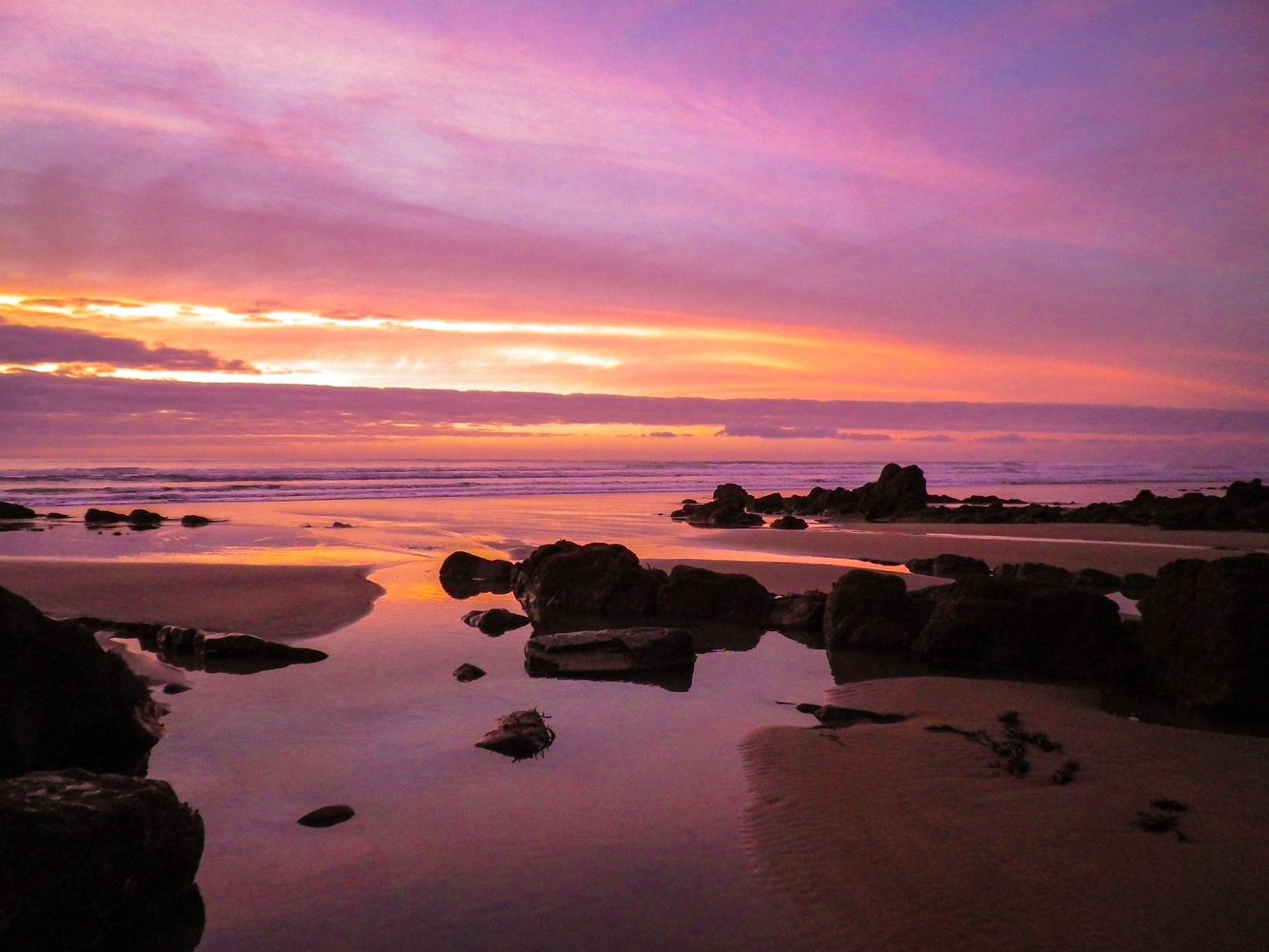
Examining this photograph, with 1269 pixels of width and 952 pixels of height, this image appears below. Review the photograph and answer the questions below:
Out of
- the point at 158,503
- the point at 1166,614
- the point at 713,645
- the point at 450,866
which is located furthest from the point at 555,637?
the point at 158,503

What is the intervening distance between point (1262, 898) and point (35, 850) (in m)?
6.38

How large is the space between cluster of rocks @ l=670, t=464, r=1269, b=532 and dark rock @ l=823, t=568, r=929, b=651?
1857 centimetres

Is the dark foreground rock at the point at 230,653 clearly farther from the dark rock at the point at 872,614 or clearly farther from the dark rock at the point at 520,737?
the dark rock at the point at 872,614

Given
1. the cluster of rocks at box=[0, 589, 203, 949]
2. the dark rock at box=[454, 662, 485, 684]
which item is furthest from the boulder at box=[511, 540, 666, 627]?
the cluster of rocks at box=[0, 589, 203, 949]

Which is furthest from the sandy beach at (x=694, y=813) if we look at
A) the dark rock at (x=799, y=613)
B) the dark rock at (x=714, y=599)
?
the dark rock at (x=714, y=599)

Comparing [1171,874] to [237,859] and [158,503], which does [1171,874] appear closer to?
[237,859]

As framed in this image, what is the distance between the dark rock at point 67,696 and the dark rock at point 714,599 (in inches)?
342

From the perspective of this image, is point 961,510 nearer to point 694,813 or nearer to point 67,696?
point 694,813

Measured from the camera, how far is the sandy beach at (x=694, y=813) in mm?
4801

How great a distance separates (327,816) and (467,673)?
411 centimetres

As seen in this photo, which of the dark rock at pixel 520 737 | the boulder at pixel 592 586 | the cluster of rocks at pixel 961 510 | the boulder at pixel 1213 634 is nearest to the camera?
the dark rock at pixel 520 737

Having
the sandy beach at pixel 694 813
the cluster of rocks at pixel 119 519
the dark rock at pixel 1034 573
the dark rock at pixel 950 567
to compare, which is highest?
the dark rock at pixel 1034 573

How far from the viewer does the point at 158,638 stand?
1157 cm

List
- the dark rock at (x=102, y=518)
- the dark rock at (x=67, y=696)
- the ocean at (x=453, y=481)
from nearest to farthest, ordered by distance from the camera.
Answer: the dark rock at (x=67, y=696) < the dark rock at (x=102, y=518) < the ocean at (x=453, y=481)
